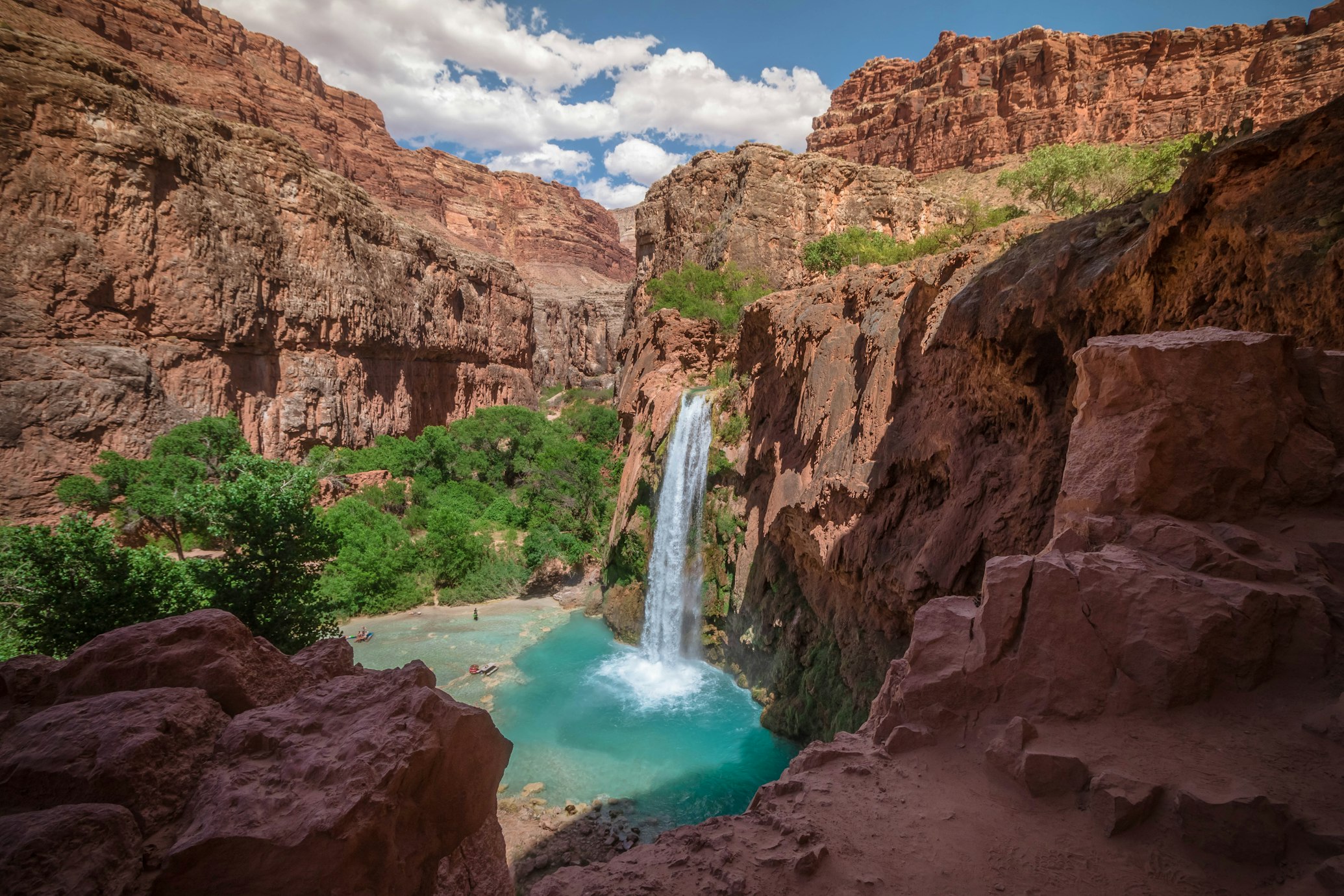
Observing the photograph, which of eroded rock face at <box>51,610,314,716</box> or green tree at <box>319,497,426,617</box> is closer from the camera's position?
eroded rock face at <box>51,610,314,716</box>

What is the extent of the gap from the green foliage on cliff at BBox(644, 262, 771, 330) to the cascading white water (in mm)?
9212

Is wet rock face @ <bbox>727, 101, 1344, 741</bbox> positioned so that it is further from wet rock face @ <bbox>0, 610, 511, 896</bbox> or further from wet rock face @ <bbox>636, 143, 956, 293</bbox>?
wet rock face @ <bbox>636, 143, 956, 293</bbox>

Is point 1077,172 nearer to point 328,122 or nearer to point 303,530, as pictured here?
point 303,530

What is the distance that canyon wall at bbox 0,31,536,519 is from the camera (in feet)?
70.6

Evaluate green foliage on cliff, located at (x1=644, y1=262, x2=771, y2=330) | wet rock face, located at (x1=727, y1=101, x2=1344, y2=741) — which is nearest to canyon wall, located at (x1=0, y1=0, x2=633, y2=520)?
green foliage on cliff, located at (x1=644, y1=262, x2=771, y2=330)

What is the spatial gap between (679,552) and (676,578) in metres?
0.76

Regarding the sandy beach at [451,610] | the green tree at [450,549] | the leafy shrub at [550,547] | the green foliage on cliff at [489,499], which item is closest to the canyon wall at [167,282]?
the green foliage on cliff at [489,499]

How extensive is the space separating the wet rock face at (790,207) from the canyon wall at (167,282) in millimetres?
20256

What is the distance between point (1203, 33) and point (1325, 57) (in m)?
11.1

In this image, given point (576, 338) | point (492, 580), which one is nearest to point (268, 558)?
point (492, 580)

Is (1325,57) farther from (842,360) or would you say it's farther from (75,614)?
(75,614)

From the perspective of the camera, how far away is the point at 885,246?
20.7 meters

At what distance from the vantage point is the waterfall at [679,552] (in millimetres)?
17141

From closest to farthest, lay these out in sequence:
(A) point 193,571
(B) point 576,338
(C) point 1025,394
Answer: (C) point 1025,394
(A) point 193,571
(B) point 576,338
